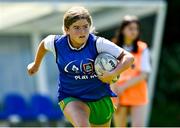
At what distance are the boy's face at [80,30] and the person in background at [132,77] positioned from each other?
295 cm

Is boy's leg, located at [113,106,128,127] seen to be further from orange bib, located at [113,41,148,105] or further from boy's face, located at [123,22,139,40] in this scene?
boy's face, located at [123,22,139,40]

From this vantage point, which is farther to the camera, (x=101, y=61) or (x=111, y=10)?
(x=111, y=10)

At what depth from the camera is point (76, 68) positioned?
7.69 meters

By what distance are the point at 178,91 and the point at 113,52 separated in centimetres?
1217

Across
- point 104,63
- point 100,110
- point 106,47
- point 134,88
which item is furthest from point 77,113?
point 134,88

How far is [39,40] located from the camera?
16188 millimetres

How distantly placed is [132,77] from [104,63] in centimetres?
293

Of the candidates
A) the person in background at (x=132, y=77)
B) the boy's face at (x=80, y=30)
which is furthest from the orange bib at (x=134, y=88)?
the boy's face at (x=80, y=30)

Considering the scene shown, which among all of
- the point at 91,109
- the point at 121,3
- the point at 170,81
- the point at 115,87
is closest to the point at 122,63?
the point at 91,109

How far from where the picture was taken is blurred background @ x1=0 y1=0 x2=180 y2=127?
14695mm

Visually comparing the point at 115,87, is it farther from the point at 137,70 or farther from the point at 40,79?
the point at 40,79

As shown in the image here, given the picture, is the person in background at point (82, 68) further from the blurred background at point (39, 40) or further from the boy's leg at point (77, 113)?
the blurred background at point (39, 40)

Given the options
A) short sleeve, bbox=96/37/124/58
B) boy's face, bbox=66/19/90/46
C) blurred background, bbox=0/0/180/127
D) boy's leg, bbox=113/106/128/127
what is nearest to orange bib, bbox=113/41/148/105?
boy's leg, bbox=113/106/128/127

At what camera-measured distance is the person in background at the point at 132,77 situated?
10.5 m
